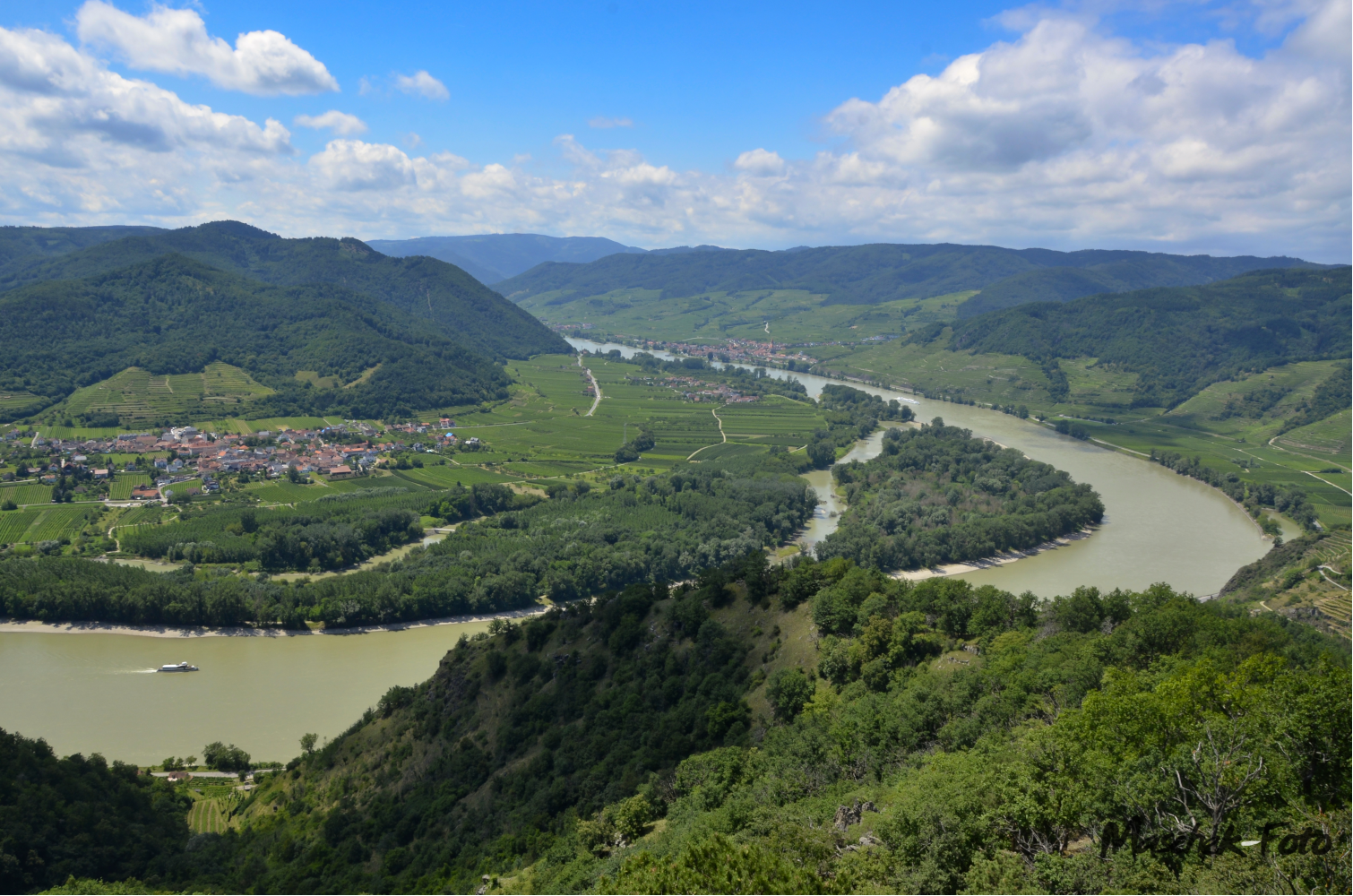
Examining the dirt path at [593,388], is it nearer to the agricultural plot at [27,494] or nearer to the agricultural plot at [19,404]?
the agricultural plot at [27,494]

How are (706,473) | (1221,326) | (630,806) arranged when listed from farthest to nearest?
(1221,326) < (706,473) < (630,806)

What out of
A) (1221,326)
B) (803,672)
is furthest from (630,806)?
(1221,326)

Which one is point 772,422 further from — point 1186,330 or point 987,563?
point 1186,330

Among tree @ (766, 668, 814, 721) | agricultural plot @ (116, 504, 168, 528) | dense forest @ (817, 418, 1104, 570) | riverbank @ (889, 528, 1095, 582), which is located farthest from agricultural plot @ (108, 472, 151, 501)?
riverbank @ (889, 528, 1095, 582)

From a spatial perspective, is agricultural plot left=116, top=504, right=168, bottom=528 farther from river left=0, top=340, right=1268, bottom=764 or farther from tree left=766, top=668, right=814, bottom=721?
tree left=766, top=668, right=814, bottom=721

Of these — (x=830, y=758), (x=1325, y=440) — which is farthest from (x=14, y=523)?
(x=1325, y=440)

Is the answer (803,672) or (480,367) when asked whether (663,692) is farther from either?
(480,367)
